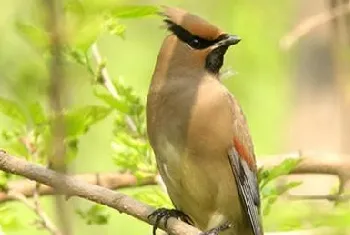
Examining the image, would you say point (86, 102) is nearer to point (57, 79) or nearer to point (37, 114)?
point (37, 114)

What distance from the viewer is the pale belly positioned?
3072 millimetres

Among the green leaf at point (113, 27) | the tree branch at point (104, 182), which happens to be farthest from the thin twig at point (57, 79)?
the tree branch at point (104, 182)

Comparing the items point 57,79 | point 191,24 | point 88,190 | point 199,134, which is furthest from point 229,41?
point 57,79

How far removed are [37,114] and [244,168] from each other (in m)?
0.71

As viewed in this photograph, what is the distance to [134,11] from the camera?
8.46ft

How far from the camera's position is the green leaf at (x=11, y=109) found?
2807mm

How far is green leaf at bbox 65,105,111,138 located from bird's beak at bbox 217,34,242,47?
497 millimetres

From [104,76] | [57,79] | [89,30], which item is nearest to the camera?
[57,79]

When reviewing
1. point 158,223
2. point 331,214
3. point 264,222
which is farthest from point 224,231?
point 331,214

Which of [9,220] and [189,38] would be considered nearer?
[9,220]

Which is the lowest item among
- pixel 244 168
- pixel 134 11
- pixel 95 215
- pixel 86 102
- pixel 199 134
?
pixel 95 215

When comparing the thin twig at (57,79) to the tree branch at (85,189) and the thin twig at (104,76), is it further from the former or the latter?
the thin twig at (104,76)

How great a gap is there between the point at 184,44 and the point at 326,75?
2059 mm

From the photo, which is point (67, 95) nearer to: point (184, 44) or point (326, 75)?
point (184, 44)
